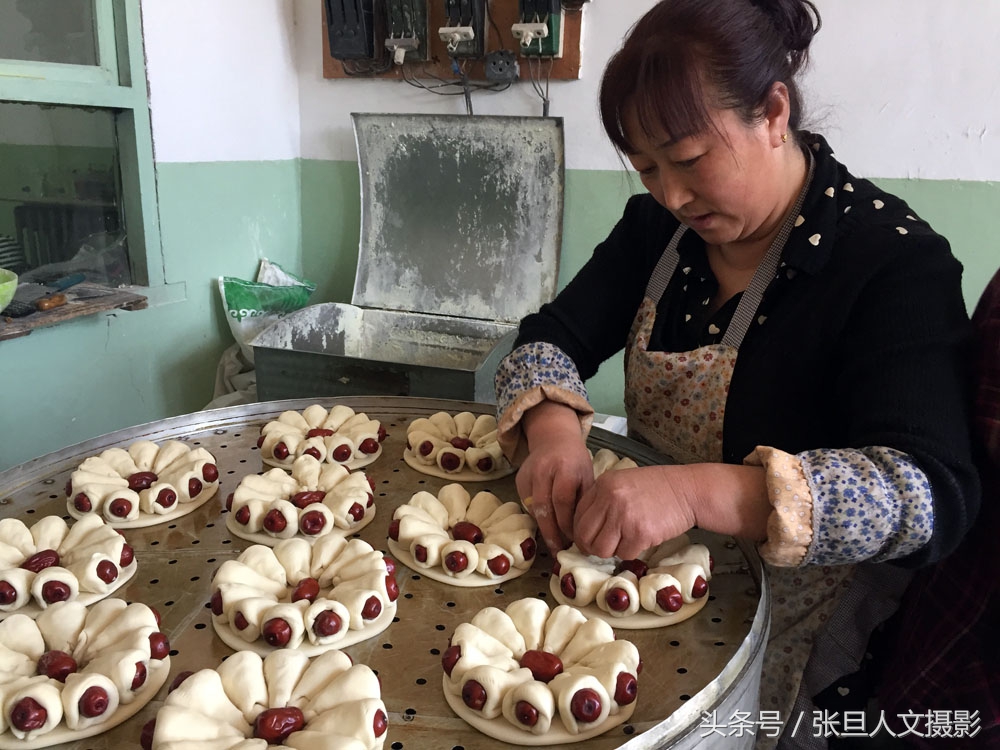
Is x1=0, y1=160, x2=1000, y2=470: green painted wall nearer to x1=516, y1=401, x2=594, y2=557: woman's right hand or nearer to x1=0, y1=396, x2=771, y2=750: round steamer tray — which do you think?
x1=0, y1=396, x2=771, y2=750: round steamer tray

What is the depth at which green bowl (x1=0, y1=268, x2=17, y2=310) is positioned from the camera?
162 cm

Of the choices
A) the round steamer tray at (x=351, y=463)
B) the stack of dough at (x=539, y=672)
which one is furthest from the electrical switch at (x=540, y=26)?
the stack of dough at (x=539, y=672)

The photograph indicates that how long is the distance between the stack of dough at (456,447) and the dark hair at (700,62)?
1.80ft

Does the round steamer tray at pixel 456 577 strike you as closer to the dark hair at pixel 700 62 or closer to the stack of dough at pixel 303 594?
the stack of dough at pixel 303 594

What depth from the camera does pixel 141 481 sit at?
1067 millimetres

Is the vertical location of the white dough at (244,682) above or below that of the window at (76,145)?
below

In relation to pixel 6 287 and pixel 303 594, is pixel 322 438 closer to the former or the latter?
pixel 303 594

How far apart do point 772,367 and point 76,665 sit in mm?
879

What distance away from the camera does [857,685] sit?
1.02 m

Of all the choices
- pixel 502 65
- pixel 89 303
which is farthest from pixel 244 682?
pixel 502 65

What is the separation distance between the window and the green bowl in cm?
21

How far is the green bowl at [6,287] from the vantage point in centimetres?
162

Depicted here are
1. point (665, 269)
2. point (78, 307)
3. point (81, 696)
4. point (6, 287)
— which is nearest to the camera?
point (81, 696)

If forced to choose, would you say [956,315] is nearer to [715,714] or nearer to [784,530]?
[784,530]
